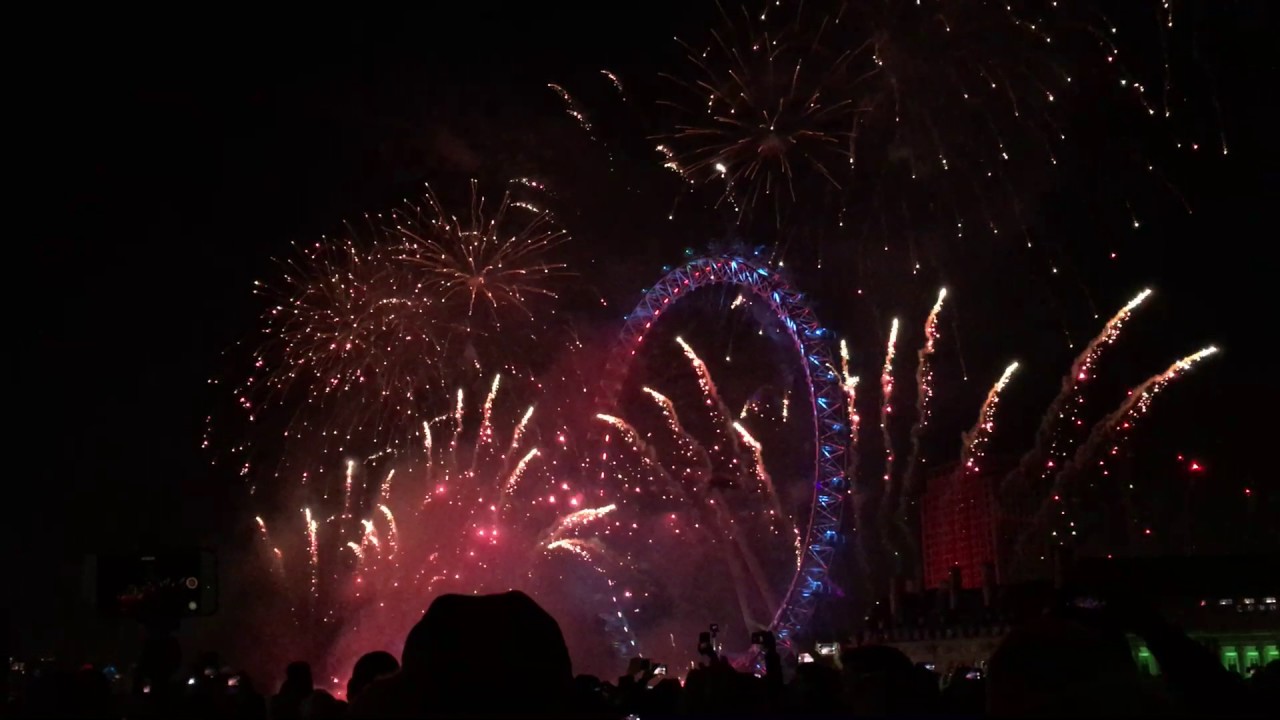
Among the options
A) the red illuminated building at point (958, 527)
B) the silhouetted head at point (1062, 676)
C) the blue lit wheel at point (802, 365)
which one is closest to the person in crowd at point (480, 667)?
the silhouetted head at point (1062, 676)

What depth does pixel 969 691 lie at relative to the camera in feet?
20.4

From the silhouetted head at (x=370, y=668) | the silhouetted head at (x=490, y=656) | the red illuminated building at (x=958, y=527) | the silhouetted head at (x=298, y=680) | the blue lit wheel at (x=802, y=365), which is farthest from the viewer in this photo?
the red illuminated building at (x=958, y=527)

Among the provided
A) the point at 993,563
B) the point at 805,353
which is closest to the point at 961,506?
the point at 993,563

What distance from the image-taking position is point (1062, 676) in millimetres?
3109

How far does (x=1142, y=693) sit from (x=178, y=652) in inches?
189

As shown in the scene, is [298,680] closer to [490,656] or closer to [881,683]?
[881,683]

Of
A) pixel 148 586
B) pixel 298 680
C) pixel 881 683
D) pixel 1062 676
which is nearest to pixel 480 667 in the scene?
pixel 1062 676

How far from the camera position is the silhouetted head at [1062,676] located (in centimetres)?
308

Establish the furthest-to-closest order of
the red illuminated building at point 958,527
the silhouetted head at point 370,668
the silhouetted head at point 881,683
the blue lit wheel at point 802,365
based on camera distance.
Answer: the red illuminated building at point 958,527 → the blue lit wheel at point 802,365 → the silhouetted head at point 370,668 → the silhouetted head at point 881,683

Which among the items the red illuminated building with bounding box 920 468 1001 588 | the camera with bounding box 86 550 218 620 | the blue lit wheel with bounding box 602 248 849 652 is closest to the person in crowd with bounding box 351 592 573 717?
the camera with bounding box 86 550 218 620

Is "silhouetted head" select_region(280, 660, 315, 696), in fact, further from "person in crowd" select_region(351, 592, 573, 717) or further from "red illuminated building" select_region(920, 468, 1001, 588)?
"red illuminated building" select_region(920, 468, 1001, 588)

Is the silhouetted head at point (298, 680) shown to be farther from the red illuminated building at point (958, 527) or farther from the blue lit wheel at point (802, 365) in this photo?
the red illuminated building at point (958, 527)

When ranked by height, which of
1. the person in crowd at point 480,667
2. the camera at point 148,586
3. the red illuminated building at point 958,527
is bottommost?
the person in crowd at point 480,667

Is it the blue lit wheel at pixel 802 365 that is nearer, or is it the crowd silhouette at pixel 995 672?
the crowd silhouette at pixel 995 672
